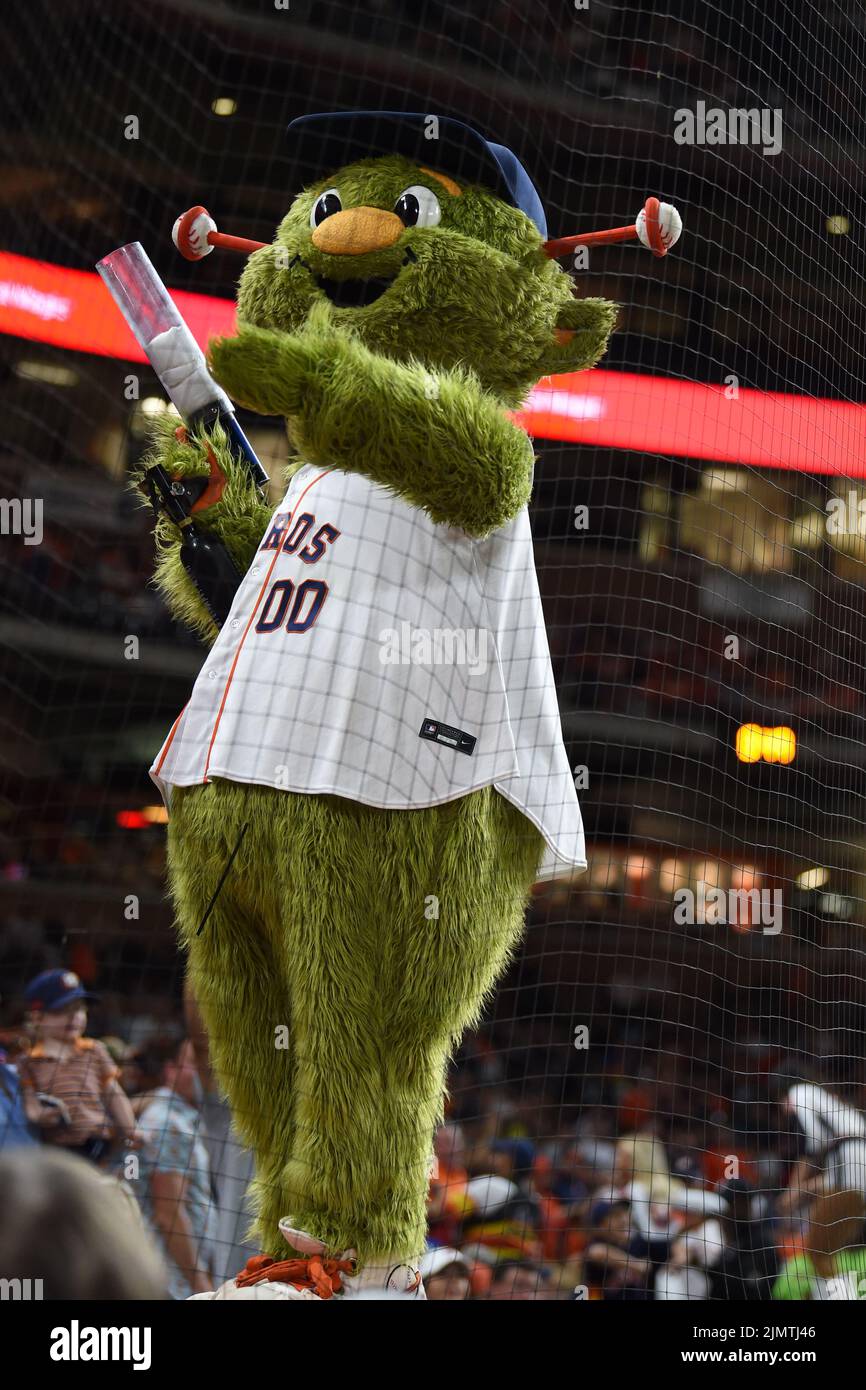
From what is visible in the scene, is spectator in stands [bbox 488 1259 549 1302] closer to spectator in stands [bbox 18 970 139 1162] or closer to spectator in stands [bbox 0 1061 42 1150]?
spectator in stands [bbox 18 970 139 1162]

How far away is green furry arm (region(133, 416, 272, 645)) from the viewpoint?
1.86 metres

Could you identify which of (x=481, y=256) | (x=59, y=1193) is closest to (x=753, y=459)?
(x=481, y=256)

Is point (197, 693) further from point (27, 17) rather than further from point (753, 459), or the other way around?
point (753, 459)

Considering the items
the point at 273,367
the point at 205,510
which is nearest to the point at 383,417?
the point at 273,367

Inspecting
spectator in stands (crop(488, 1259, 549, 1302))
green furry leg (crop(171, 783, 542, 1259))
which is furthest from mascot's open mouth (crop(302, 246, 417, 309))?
spectator in stands (crop(488, 1259, 549, 1302))

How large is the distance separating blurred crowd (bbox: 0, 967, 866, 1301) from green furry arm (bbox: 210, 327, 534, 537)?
0.78 metres

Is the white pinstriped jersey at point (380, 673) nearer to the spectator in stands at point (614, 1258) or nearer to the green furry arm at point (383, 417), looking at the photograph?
the green furry arm at point (383, 417)

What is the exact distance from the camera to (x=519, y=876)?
67.8 inches

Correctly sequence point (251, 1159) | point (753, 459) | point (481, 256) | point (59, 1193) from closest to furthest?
point (59, 1193)
point (481, 256)
point (251, 1159)
point (753, 459)

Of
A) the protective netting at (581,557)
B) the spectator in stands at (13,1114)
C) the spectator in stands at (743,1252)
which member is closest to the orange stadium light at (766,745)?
the protective netting at (581,557)

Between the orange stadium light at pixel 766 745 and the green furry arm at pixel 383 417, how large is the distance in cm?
140

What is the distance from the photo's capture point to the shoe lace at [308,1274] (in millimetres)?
1543
